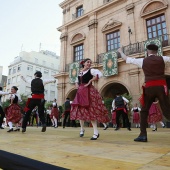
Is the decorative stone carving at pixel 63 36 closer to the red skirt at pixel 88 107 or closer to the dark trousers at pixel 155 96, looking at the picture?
the red skirt at pixel 88 107

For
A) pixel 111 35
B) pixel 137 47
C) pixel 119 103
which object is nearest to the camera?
pixel 119 103

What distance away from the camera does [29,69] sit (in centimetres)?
4194

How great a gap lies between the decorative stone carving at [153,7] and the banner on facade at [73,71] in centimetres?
687

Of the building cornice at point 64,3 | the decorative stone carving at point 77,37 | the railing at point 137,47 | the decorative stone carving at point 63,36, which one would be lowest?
the railing at point 137,47

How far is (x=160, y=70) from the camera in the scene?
3188mm

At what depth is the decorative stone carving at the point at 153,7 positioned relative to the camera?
1357 centimetres

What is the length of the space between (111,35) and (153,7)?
12.9ft

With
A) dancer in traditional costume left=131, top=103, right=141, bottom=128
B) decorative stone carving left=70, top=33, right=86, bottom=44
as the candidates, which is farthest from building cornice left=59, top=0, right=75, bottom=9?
dancer in traditional costume left=131, top=103, right=141, bottom=128

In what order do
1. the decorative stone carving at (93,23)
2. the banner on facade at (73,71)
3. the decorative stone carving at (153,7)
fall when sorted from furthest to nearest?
the decorative stone carving at (93,23) → the banner on facade at (73,71) → the decorative stone carving at (153,7)

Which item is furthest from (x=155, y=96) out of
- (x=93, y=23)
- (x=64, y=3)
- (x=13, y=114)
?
(x=64, y=3)

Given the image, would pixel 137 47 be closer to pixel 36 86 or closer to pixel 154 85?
pixel 36 86

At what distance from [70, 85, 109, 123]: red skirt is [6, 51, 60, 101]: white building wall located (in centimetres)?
3604

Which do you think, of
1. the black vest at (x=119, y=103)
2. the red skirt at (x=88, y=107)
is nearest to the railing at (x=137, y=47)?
the black vest at (x=119, y=103)

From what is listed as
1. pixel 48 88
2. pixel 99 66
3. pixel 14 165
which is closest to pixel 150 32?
pixel 99 66
